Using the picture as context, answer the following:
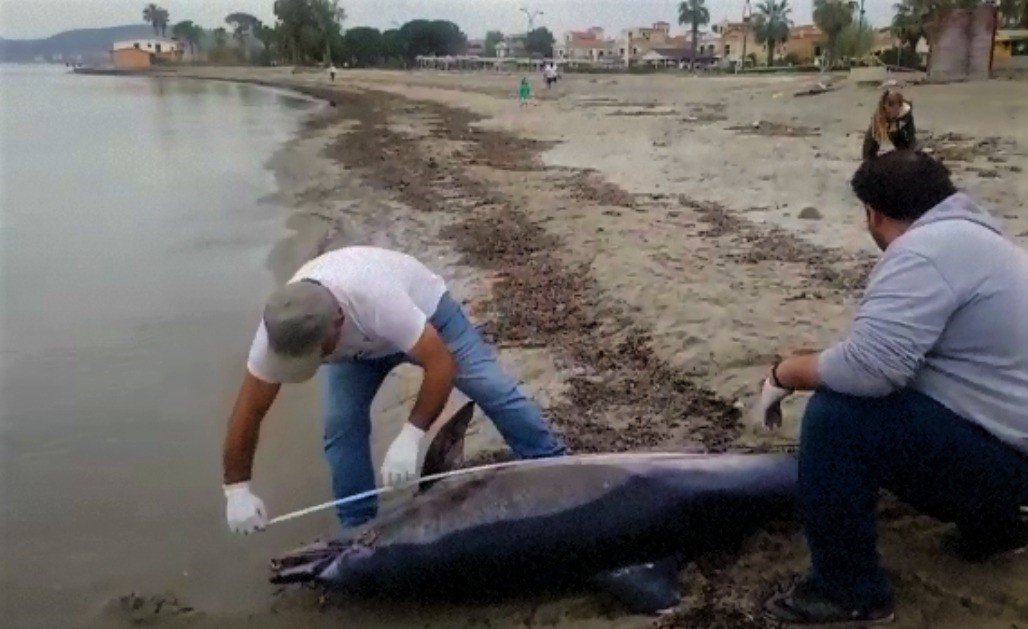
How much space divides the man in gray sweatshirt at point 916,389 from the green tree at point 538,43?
13318 cm

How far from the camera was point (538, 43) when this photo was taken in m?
135

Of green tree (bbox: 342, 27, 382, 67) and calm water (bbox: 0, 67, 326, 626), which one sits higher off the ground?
green tree (bbox: 342, 27, 382, 67)

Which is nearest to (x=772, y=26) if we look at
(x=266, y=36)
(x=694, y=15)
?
(x=694, y=15)

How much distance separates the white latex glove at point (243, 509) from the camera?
13.4 feet

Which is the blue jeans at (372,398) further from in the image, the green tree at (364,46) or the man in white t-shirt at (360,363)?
the green tree at (364,46)

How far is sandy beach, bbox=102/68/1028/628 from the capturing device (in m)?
4.08

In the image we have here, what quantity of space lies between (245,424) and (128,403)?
3783mm

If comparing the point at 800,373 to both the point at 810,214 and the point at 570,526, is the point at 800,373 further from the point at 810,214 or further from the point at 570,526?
the point at 810,214

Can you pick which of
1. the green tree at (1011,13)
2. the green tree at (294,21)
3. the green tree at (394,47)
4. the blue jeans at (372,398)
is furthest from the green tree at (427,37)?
the blue jeans at (372,398)

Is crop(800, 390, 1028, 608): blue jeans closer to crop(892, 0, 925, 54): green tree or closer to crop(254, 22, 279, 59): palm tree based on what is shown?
crop(892, 0, 925, 54): green tree

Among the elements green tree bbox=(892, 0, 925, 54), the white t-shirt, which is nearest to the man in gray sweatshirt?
the white t-shirt

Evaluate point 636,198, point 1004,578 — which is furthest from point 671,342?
point 636,198

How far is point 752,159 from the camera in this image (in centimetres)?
1616

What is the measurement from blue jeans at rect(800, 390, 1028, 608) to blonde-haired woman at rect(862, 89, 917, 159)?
336 inches
